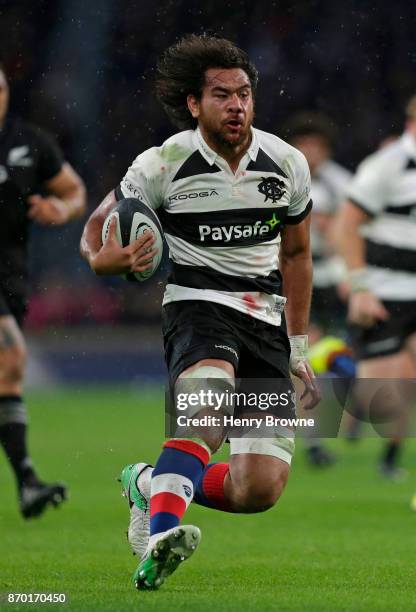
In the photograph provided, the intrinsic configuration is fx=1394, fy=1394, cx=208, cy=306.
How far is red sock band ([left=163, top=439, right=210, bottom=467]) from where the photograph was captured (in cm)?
475

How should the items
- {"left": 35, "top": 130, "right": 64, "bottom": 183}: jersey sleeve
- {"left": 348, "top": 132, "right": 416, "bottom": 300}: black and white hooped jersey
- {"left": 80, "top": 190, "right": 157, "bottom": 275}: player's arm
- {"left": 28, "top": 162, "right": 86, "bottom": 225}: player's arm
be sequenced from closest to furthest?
{"left": 80, "top": 190, "right": 157, "bottom": 275}: player's arm < {"left": 28, "top": 162, "right": 86, "bottom": 225}: player's arm < {"left": 35, "top": 130, "right": 64, "bottom": 183}: jersey sleeve < {"left": 348, "top": 132, "right": 416, "bottom": 300}: black and white hooped jersey

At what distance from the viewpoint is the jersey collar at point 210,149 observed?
16.9 feet

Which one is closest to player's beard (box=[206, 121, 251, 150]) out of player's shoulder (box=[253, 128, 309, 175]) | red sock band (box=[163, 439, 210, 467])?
player's shoulder (box=[253, 128, 309, 175])

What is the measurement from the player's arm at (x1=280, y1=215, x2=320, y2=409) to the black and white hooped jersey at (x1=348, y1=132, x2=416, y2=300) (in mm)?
3286

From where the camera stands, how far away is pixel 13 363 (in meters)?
7.61

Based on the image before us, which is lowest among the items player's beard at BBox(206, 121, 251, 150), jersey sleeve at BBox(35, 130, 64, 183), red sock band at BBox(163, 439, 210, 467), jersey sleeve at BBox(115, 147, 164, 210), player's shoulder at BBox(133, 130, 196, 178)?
red sock band at BBox(163, 439, 210, 467)

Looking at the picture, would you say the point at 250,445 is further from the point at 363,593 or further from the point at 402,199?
the point at 402,199

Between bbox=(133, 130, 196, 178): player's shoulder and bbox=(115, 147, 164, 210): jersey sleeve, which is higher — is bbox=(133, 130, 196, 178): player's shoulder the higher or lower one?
the higher one

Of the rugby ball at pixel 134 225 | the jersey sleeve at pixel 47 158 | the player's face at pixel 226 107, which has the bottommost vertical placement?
the jersey sleeve at pixel 47 158

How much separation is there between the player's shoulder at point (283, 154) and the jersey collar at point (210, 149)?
33mm

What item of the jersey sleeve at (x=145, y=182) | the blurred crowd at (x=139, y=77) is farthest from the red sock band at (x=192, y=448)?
the blurred crowd at (x=139, y=77)

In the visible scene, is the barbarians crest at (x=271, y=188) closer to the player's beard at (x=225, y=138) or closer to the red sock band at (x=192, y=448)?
the player's beard at (x=225, y=138)

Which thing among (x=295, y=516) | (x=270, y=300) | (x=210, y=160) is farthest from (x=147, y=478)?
(x=295, y=516)

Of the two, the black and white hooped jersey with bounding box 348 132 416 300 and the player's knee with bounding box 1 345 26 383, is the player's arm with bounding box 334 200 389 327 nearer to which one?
the black and white hooped jersey with bounding box 348 132 416 300
